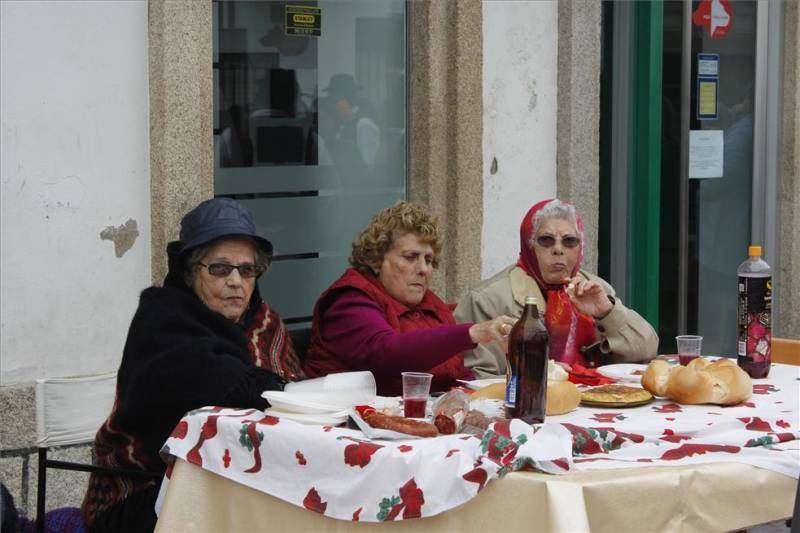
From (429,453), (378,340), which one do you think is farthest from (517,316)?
(429,453)

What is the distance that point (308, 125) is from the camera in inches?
271

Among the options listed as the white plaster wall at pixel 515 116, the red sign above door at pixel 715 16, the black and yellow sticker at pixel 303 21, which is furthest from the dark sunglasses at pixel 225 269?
the red sign above door at pixel 715 16

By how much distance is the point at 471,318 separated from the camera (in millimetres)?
5320

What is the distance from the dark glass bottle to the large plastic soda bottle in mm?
Result: 1041

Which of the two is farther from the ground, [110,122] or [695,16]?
[695,16]

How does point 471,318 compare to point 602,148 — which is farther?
point 602,148

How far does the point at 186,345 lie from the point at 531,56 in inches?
150

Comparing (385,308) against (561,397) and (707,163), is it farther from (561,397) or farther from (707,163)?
(707,163)

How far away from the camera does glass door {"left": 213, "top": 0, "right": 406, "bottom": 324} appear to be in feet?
21.7

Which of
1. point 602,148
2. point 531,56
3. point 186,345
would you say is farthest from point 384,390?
point 602,148

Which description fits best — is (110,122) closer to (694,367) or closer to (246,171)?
(246,171)

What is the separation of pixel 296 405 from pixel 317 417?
69mm

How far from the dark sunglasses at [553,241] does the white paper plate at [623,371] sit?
551 mm

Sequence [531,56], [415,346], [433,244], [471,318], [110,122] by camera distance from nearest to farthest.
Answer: [415,346] → [433,244] → [471,318] → [110,122] → [531,56]
